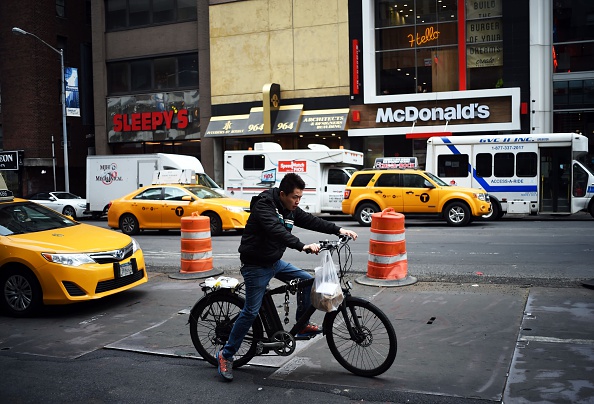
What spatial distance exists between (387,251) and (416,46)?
21.1 m

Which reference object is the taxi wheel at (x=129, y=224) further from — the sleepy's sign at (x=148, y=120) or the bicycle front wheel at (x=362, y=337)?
the sleepy's sign at (x=148, y=120)

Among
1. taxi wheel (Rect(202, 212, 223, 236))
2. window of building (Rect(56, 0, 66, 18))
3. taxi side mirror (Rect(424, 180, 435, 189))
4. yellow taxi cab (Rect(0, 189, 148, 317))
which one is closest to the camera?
yellow taxi cab (Rect(0, 189, 148, 317))

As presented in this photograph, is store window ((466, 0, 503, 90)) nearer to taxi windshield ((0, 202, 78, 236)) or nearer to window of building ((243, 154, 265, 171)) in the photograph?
window of building ((243, 154, 265, 171))

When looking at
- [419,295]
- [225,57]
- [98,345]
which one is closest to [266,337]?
[98,345]

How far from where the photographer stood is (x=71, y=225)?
30.3 ft

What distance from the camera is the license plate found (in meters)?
8.31

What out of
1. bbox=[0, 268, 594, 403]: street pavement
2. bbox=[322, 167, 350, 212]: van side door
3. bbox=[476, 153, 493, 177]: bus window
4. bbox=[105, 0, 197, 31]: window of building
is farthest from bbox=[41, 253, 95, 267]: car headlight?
bbox=[105, 0, 197, 31]: window of building

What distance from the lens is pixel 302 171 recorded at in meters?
22.6

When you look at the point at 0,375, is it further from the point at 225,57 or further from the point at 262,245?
the point at 225,57

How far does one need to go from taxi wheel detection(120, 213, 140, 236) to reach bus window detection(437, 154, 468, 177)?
10.8m

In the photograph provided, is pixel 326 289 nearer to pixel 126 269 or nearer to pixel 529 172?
pixel 126 269

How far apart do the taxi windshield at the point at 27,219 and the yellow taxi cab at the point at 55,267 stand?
13mm

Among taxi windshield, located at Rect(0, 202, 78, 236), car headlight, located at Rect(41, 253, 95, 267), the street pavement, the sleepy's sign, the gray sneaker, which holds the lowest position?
the street pavement

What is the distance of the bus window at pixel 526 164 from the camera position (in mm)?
20422
